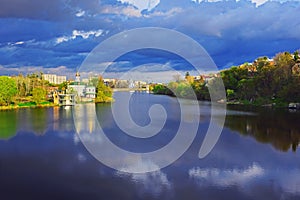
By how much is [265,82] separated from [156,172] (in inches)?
611

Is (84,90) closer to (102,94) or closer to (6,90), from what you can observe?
(102,94)

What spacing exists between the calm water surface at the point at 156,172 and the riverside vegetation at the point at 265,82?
28.2 ft

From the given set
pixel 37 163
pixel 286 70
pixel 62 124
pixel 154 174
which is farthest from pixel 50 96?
pixel 154 174

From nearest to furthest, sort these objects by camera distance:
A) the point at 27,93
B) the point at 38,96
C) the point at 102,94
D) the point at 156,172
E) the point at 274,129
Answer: the point at 156,172 → the point at 274,129 → the point at 38,96 → the point at 27,93 → the point at 102,94

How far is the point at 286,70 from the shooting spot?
17688 mm

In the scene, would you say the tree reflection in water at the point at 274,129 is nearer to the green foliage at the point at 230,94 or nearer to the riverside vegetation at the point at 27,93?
the green foliage at the point at 230,94

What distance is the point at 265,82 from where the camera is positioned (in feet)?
62.8

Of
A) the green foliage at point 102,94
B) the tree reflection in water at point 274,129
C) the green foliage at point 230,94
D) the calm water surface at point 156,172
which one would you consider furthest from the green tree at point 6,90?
the green foliage at point 230,94

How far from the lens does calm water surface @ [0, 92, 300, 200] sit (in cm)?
453

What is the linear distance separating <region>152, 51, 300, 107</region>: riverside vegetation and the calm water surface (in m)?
8.59

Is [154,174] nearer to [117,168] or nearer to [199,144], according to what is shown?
[117,168]

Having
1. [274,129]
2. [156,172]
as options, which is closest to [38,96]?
[274,129]

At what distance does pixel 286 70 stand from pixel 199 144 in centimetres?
1216

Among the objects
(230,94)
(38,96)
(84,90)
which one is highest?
(84,90)
